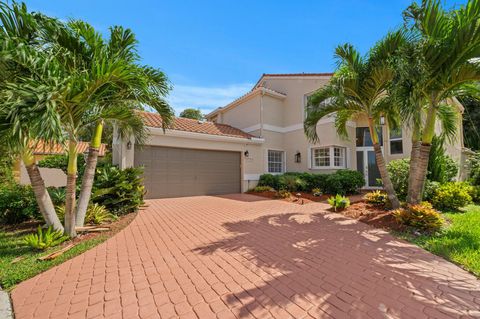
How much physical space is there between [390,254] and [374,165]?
36.9 feet

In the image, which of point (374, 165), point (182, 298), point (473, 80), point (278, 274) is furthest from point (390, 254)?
point (374, 165)

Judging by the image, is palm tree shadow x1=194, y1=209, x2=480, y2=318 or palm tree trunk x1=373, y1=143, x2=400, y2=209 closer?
palm tree shadow x1=194, y1=209, x2=480, y2=318

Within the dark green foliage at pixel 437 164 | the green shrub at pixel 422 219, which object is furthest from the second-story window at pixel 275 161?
the green shrub at pixel 422 219

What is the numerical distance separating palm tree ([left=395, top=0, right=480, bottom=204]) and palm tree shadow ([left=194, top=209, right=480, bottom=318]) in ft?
11.7

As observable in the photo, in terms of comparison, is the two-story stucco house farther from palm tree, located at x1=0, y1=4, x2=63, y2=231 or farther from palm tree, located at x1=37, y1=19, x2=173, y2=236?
palm tree, located at x1=0, y1=4, x2=63, y2=231

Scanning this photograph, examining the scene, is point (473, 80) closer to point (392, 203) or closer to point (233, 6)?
point (392, 203)

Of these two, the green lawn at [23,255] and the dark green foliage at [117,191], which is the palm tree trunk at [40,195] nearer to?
the green lawn at [23,255]

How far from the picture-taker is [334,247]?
507 centimetres

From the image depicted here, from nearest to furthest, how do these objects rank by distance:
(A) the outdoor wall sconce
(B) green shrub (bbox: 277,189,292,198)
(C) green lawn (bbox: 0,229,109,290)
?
(C) green lawn (bbox: 0,229,109,290), (B) green shrub (bbox: 277,189,292,198), (A) the outdoor wall sconce

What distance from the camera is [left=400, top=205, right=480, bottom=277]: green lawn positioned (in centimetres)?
433

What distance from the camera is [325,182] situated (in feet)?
41.4

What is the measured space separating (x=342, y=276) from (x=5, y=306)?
5110 mm

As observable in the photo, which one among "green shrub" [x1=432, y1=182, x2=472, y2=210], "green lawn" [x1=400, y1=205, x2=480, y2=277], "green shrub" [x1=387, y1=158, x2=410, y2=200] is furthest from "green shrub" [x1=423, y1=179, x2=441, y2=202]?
"green lawn" [x1=400, y1=205, x2=480, y2=277]

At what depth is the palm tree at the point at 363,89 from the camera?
6680 millimetres
